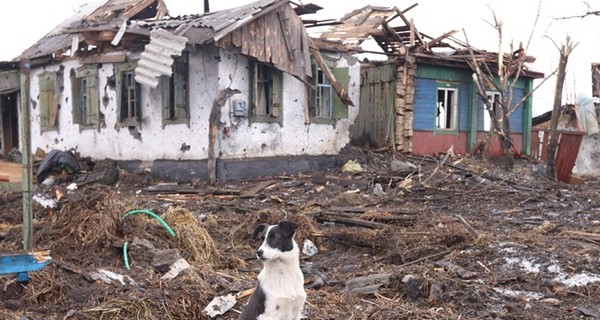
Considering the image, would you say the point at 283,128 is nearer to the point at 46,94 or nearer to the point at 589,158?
the point at 46,94

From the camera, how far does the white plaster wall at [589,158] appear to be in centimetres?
2303

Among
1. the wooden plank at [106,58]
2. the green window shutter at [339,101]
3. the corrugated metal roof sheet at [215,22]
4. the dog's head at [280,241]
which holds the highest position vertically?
the corrugated metal roof sheet at [215,22]

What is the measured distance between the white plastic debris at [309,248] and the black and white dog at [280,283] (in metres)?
4.47

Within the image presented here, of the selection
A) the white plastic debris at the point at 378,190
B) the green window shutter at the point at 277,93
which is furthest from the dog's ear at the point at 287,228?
the green window shutter at the point at 277,93

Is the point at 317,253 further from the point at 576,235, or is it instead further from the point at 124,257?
the point at 576,235

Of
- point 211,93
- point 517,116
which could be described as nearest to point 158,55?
point 211,93

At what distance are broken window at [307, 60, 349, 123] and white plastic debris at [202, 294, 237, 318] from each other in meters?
11.2

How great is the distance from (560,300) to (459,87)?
14.3 m

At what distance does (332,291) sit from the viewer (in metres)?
6.98

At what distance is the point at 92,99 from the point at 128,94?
64.8 inches

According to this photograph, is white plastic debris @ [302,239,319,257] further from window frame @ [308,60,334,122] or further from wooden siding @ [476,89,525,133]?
wooden siding @ [476,89,525,133]

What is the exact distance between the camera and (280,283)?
14.5ft

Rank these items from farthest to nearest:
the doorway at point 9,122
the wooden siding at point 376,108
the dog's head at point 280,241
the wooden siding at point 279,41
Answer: the doorway at point 9,122 < the wooden siding at point 376,108 < the wooden siding at point 279,41 < the dog's head at point 280,241

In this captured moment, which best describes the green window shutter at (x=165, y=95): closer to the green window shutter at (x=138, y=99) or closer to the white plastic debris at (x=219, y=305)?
the green window shutter at (x=138, y=99)
